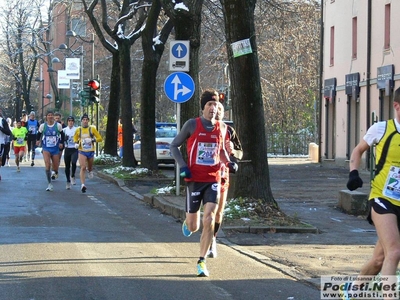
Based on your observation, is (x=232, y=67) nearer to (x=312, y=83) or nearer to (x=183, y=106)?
(x=183, y=106)

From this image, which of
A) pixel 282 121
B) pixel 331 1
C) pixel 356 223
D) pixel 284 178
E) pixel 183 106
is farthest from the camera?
pixel 282 121

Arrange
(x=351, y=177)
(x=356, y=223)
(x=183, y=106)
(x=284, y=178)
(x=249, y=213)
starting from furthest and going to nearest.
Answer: (x=284, y=178) < (x=183, y=106) < (x=356, y=223) < (x=249, y=213) < (x=351, y=177)

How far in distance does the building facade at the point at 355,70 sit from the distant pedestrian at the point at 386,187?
2276 centimetres

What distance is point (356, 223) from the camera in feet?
48.0

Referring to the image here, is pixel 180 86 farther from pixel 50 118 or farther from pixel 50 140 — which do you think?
pixel 50 118

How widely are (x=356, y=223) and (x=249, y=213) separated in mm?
2163

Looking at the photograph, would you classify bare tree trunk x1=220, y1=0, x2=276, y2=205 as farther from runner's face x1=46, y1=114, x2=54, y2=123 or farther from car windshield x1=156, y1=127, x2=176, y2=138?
car windshield x1=156, y1=127, x2=176, y2=138

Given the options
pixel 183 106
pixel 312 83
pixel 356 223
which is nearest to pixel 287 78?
pixel 312 83

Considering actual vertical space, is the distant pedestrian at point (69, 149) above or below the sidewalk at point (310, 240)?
above

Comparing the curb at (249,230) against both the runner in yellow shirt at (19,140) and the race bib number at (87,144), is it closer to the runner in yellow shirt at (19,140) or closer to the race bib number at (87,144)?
the race bib number at (87,144)

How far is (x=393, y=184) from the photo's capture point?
21.8 ft

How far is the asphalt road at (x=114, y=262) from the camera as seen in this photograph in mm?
8070

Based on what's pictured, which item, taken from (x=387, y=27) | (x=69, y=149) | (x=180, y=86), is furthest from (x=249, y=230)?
(x=387, y=27)

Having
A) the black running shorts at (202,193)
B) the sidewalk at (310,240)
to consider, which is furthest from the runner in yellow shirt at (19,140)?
the black running shorts at (202,193)
